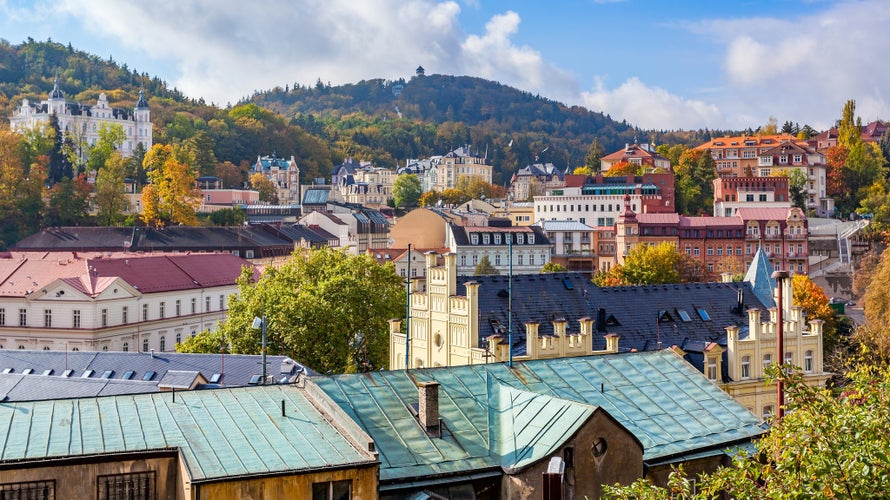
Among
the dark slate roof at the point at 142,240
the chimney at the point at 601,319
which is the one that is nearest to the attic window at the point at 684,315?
the chimney at the point at 601,319

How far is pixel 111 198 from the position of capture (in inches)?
4828

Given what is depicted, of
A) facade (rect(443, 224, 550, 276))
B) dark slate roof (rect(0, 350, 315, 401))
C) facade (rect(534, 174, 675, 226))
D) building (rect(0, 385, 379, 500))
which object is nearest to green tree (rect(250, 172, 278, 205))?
facade (rect(534, 174, 675, 226))

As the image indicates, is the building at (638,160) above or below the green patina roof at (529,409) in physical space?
above

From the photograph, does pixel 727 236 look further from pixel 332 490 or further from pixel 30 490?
pixel 30 490

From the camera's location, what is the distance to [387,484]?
19219mm

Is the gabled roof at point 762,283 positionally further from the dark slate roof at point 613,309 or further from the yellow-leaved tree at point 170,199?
the yellow-leaved tree at point 170,199

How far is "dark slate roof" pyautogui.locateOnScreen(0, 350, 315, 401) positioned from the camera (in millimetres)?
40344

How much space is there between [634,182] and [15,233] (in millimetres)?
70400

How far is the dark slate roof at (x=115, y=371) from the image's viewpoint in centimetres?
4034

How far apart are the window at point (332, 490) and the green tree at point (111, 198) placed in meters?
108

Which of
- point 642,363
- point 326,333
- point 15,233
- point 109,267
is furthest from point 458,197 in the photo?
point 642,363

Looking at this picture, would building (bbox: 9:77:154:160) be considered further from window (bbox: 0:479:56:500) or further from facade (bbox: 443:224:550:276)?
window (bbox: 0:479:56:500)

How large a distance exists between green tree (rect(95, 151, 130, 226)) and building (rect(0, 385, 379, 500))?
105341mm

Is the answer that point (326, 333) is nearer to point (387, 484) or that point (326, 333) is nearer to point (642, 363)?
point (642, 363)
